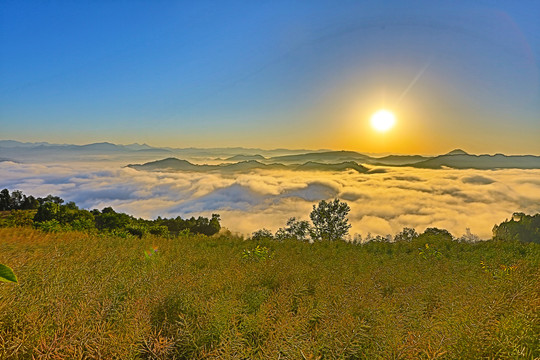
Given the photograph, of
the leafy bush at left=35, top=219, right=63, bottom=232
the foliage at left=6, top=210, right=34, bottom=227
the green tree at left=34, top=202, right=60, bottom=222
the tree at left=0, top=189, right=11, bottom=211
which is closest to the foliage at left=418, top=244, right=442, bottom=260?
the leafy bush at left=35, top=219, right=63, bottom=232

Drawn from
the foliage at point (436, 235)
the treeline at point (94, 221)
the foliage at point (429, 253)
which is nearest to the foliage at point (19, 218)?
the treeline at point (94, 221)

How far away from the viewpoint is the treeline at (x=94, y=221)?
40.6ft

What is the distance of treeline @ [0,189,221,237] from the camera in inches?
487

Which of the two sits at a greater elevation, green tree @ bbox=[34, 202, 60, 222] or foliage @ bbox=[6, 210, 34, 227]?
green tree @ bbox=[34, 202, 60, 222]

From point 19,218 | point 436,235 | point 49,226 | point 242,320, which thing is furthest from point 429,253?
point 19,218

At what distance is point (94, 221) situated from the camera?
13750mm

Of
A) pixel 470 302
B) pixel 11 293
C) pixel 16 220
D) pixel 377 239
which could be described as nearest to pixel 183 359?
pixel 11 293

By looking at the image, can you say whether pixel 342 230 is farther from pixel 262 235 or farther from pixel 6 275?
pixel 6 275

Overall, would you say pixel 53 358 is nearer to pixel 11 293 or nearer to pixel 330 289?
pixel 11 293

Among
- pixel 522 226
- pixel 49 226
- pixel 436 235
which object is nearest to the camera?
pixel 49 226

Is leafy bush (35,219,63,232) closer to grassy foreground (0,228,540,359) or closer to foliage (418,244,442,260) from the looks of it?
grassy foreground (0,228,540,359)

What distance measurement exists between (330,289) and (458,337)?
1.69 metres

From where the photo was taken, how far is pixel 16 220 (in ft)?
42.3

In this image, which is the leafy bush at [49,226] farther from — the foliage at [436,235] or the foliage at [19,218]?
the foliage at [436,235]
